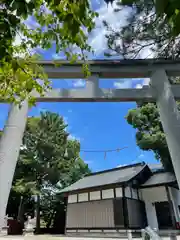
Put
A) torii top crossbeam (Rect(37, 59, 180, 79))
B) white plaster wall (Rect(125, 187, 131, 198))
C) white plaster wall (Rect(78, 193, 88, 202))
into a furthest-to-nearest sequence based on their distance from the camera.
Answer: white plaster wall (Rect(78, 193, 88, 202)) → white plaster wall (Rect(125, 187, 131, 198)) → torii top crossbeam (Rect(37, 59, 180, 79))

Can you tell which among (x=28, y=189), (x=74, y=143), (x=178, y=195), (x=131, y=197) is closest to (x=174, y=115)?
(x=131, y=197)

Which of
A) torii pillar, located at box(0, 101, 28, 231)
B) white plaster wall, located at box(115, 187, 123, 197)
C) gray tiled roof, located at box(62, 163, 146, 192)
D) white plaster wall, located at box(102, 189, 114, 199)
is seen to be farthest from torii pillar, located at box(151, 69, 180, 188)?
gray tiled roof, located at box(62, 163, 146, 192)

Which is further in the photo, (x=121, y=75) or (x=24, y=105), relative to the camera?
(x=121, y=75)

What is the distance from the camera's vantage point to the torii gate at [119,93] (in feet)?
10.1

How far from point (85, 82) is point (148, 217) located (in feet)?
29.5

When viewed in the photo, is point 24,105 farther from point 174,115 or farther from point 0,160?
point 174,115

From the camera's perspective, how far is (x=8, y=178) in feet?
9.27

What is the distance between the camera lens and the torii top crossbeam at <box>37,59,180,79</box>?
3.87 m

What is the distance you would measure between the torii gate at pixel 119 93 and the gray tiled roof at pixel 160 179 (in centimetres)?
724

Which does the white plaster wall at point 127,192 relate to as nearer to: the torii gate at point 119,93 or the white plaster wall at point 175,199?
the white plaster wall at point 175,199

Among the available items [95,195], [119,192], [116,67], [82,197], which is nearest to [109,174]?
[95,195]

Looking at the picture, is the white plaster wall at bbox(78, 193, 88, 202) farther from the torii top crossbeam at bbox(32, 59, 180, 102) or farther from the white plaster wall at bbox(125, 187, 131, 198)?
the torii top crossbeam at bbox(32, 59, 180, 102)

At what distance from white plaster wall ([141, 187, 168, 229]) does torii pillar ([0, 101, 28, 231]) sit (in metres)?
9.21

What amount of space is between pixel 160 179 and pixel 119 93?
819 centimetres
